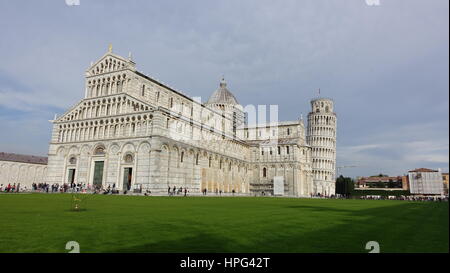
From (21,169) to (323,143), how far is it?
8169cm

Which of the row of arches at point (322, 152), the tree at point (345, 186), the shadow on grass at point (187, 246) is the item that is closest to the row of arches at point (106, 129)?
the shadow on grass at point (187, 246)

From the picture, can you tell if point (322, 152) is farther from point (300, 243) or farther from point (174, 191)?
point (300, 243)

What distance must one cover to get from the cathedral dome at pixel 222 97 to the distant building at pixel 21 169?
45.5 metres

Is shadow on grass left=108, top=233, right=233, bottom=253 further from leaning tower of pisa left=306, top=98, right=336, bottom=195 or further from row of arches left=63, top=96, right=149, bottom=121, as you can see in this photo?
leaning tower of pisa left=306, top=98, right=336, bottom=195

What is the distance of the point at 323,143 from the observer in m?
97.0

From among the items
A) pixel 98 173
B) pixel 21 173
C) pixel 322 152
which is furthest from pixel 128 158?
pixel 322 152

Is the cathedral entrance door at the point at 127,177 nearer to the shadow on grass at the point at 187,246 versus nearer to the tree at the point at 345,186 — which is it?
the shadow on grass at the point at 187,246

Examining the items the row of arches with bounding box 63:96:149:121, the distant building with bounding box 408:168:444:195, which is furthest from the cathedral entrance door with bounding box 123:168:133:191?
the distant building with bounding box 408:168:444:195

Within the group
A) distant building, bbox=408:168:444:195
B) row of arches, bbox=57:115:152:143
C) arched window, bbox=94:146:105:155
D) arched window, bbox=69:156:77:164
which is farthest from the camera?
distant building, bbox=408:168:444:195

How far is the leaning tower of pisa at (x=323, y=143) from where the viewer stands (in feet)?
314

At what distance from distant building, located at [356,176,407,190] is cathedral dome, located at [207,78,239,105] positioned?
227 ft

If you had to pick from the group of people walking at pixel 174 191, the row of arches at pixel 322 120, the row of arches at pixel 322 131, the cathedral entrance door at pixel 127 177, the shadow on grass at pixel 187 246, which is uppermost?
the row of arches at pixel 322 120

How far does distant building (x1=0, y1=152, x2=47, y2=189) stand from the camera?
68.8 m
